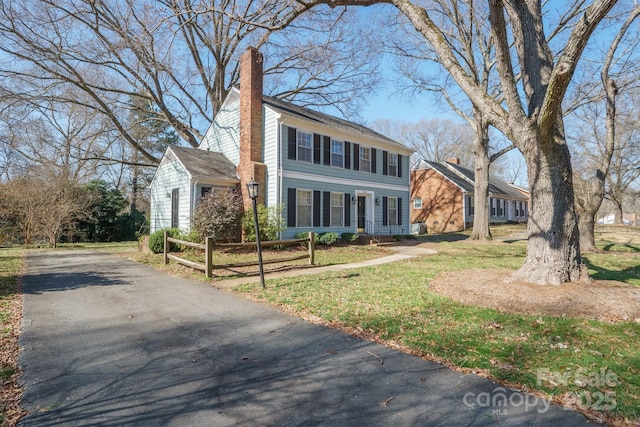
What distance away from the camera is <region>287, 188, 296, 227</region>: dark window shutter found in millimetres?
14617

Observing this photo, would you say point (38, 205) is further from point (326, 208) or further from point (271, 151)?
point (326, 208)

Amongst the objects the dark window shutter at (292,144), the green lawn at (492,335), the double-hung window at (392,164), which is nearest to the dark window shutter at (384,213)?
the double-hung window at (392,164)

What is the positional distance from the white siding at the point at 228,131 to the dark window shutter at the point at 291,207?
324 centimetres

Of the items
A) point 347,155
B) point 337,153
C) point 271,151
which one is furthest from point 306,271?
point 347,155

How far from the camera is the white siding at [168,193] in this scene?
14297mm

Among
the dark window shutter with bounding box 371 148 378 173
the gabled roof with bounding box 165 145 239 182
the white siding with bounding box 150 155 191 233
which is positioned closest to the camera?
the gabled roof with bounding box 165 145 239 182

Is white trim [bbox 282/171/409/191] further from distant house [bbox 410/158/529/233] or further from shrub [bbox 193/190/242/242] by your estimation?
distant house [bbox 410/158/529/233]

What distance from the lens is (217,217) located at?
12.5 m

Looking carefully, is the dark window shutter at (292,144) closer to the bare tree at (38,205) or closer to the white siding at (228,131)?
the white siding at (228,131)

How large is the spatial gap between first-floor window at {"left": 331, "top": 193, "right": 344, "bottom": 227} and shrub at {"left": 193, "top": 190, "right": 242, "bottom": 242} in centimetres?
502

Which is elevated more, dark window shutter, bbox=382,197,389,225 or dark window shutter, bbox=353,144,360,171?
dark window shutter, bbox=353,144,360,171

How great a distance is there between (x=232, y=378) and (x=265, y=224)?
33.4 ft

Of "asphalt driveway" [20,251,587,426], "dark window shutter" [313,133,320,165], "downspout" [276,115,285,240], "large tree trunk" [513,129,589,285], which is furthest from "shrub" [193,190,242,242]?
"large tree trunk" [513,129,589,285]

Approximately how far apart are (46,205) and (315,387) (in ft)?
66.0
